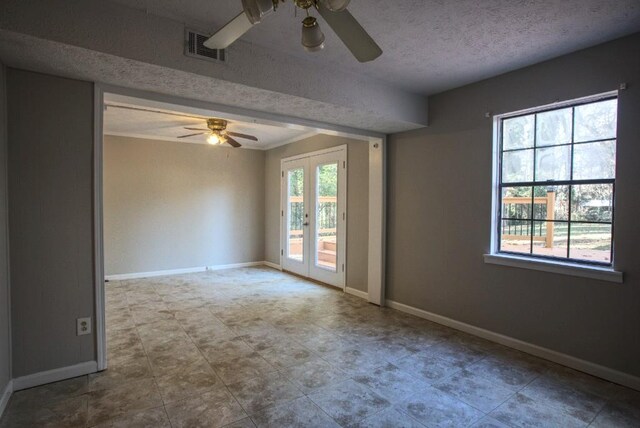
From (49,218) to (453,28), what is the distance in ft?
10.3

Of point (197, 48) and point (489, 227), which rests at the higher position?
point (197, 48)

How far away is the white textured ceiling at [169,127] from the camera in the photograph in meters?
4.46

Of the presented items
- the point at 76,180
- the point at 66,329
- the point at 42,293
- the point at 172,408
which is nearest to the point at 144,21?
the point at 76,180

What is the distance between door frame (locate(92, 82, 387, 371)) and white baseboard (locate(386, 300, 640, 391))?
2.57 feet

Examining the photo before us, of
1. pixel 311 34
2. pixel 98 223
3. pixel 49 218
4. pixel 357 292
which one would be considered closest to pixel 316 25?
pixel 311 34

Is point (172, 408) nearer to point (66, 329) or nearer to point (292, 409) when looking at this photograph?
point (292, 409)

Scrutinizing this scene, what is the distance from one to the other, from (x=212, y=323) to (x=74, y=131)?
222cm

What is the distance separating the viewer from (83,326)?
2615 millimetres

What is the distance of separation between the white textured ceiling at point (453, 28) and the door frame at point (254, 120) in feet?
2.38

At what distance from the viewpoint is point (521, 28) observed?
7.89 ft

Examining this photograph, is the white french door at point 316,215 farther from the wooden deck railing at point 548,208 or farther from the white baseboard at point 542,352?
the wooden deck railing at point 548,208

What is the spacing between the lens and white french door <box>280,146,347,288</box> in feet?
17.2

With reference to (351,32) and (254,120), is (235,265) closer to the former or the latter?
(254,120)

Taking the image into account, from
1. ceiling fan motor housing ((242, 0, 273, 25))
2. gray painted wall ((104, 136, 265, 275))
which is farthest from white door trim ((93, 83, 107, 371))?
gray painted wall ((104, 136, 265, 275))
